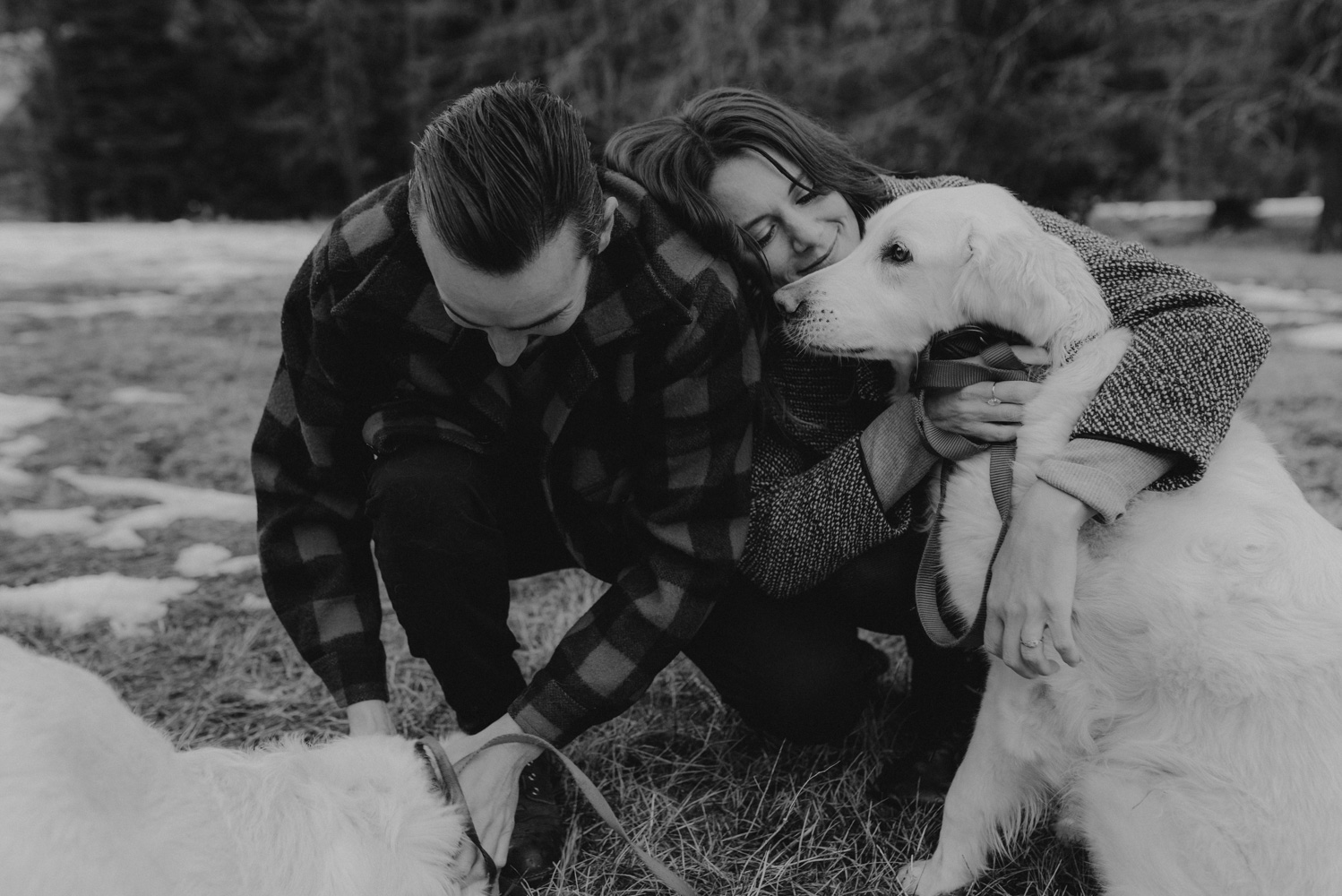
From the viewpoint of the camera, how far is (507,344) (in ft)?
5.03

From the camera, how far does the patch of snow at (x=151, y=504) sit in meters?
2.98

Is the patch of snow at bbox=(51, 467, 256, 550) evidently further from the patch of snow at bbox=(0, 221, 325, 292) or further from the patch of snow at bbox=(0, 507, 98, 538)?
the patch of snow at bbox=(0, 221, 325, 292)

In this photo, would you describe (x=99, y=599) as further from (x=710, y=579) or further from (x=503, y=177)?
(x=503, y=177)

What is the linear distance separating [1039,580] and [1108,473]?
7.4 inches

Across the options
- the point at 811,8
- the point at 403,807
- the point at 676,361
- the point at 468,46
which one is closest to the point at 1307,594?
the point at 676,361

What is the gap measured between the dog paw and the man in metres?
0.55

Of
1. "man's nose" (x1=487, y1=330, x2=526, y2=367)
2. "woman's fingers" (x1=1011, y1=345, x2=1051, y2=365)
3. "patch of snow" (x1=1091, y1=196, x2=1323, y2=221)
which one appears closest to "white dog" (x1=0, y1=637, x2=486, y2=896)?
"man's nose" (x1=487, y1=330, x2=526, y2=367)

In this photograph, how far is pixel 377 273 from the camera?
1581 millimetres

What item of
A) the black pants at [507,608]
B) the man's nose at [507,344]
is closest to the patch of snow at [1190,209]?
the black pants at [507,608]

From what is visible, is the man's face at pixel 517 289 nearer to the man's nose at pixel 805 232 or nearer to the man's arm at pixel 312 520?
the man's arm at pixel 312 520

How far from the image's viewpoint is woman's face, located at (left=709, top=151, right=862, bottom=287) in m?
1.79

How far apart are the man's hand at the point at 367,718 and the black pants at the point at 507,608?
12cm

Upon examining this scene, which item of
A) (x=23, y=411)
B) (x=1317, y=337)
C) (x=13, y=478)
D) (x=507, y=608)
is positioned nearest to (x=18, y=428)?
(x=23, y=411)

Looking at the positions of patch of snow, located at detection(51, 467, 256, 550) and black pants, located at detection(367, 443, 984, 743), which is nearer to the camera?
black pants, located at detection(367, 443, 984, 743)
